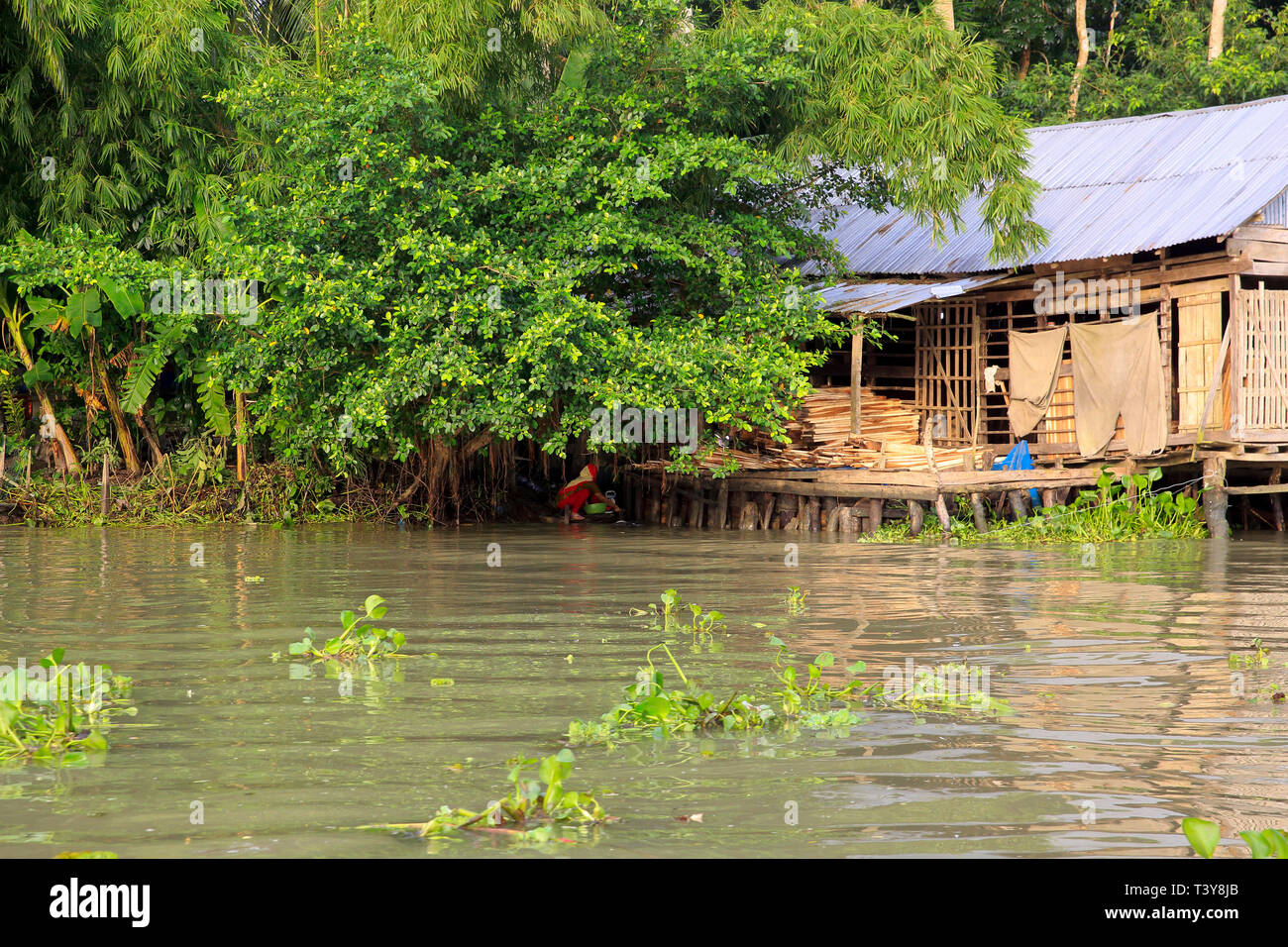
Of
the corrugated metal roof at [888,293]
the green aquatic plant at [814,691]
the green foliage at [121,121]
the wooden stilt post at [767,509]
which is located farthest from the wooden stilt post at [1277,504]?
the green foliage at [121,121]

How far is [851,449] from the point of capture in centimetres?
1759

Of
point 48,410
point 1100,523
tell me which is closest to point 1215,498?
point 1100,523

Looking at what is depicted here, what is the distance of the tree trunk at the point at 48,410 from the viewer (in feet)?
59.1

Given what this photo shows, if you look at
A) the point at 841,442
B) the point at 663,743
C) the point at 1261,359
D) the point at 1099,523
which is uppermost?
the point at 1261,359

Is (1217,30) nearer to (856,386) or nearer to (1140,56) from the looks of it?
(1140,56)

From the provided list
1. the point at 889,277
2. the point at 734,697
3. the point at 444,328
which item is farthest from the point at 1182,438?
the point at 734,697

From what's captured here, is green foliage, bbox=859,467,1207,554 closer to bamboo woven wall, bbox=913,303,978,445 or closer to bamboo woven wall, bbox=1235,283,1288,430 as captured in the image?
bamboo woven wall, bbox=1235,283,1288,430

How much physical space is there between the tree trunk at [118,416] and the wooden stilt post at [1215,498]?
1383cm

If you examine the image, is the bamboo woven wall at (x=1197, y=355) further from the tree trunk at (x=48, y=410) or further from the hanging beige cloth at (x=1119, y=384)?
the tree trunk at (x=48, y=410)

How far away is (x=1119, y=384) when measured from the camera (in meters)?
17.1

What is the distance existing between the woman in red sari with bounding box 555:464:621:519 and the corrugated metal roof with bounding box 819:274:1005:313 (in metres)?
4.23

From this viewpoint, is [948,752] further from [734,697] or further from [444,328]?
[444,328]

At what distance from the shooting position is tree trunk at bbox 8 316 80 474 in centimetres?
1802

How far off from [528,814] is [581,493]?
1538 centimetres
